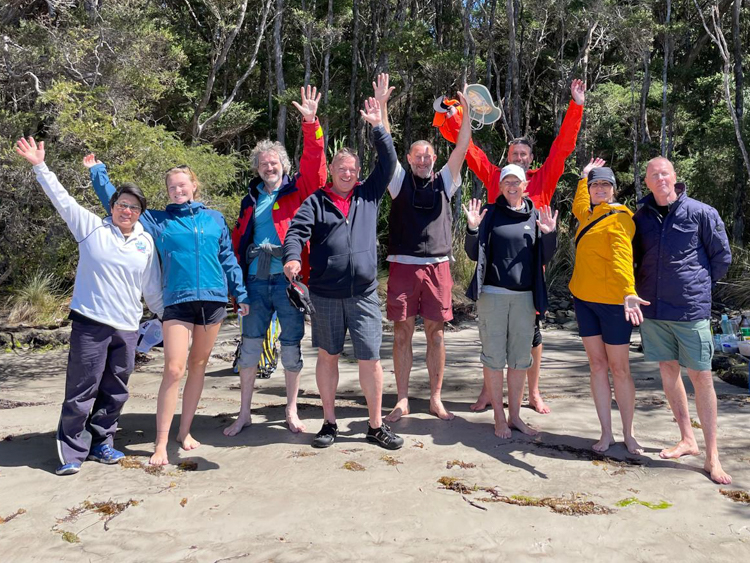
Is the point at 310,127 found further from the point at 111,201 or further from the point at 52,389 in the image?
the point at 52,389

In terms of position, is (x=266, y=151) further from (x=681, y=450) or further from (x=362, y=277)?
(x=681, y=450)

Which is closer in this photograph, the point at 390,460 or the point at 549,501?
the point at 549,501

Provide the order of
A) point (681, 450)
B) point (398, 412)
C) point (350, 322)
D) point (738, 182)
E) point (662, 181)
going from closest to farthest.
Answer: point (662, 181), point (681, 450), point (350, 322), point (398, 412), point (738, 182)

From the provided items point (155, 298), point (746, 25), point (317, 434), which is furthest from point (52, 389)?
point (746, 25)

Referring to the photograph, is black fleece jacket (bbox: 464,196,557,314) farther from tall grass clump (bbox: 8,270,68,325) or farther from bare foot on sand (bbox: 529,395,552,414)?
tall grass clump (bbox: 8,270,68,325)

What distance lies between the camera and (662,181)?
3.98 metres

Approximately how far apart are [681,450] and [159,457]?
3.32 m

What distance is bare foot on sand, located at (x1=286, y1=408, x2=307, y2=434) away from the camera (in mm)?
4598

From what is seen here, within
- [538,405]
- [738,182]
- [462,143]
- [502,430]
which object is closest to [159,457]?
[502,430]

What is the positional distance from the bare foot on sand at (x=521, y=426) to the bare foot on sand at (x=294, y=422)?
1494 millimetres

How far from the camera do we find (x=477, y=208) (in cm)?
433

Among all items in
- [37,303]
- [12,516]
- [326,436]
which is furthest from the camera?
[37,303]

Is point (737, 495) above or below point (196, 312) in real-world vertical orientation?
below

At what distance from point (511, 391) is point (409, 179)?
1.69 m
